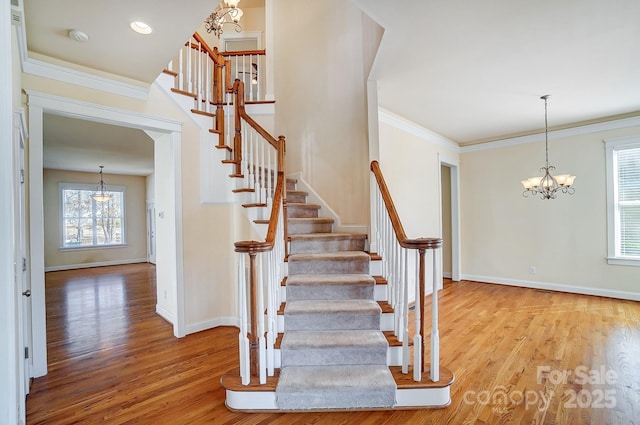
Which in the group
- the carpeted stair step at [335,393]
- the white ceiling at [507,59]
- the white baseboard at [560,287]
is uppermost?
the white ceiling at [507,59]

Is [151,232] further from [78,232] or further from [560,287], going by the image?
[560,287]

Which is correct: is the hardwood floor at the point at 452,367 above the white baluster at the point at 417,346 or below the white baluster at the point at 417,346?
below

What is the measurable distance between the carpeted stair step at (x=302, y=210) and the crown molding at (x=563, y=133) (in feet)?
12.1

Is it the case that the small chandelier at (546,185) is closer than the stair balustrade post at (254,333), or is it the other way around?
the stair balustrade post at (254,333)

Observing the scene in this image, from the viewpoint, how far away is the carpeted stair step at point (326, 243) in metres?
3.37

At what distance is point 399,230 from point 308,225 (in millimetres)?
1518

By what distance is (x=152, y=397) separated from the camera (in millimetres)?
2264

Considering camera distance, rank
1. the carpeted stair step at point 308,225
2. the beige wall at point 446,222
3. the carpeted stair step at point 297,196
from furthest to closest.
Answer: the beige wall at point 446,222
the carpeted stair step at point 297,196
the carpeted stair step at point 308,225

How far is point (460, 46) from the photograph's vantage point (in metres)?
2.58

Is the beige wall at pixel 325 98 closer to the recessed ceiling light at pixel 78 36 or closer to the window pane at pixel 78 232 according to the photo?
the recessed ceiling light at pixel 78 36

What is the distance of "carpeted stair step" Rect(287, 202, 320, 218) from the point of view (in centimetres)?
392

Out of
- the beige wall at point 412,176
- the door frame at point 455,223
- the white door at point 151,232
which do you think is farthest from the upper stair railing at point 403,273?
the white door at point 151,232

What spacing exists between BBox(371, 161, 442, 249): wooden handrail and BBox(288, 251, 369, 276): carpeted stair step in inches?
24.2

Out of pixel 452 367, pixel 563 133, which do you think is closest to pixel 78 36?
pixel 452 367
